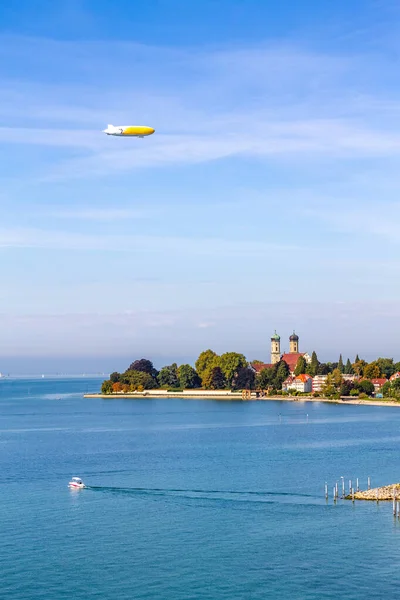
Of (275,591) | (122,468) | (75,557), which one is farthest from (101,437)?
(275,591)

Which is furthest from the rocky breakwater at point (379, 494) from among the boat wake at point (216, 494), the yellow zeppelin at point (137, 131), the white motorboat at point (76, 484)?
the yellow zeppelin at point (137, 131)

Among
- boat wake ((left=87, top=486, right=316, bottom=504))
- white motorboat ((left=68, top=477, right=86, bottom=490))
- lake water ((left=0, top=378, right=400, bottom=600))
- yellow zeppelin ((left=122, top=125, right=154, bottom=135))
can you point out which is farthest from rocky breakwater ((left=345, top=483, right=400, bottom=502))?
yellow zeppelin ((left=122, top=125, right=154, bottom=135))

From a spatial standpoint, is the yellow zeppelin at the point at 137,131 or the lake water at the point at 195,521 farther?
the yellow zeppelin at the point at 137,131

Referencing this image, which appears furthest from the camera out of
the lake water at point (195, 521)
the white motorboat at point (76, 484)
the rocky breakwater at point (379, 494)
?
the white motorboat at point (76, 484)

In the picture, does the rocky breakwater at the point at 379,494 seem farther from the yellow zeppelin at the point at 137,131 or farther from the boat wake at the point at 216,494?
the yellow zeppelin at the point at 137,131

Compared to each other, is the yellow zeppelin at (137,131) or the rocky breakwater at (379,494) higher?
the yellow zeppelin at (137,131)

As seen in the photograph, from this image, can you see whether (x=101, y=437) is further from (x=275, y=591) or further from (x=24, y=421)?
(x=275, y=591)

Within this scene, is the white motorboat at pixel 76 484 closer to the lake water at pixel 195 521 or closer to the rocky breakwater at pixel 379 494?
the lake water at pixel 195 521

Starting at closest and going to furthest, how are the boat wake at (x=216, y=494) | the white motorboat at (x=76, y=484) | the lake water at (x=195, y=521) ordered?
1. the lake water at (x=195, y=521)
2. the boat wake at (x=216, y=494)
3. the white motorboat at (x=76, y=484)
